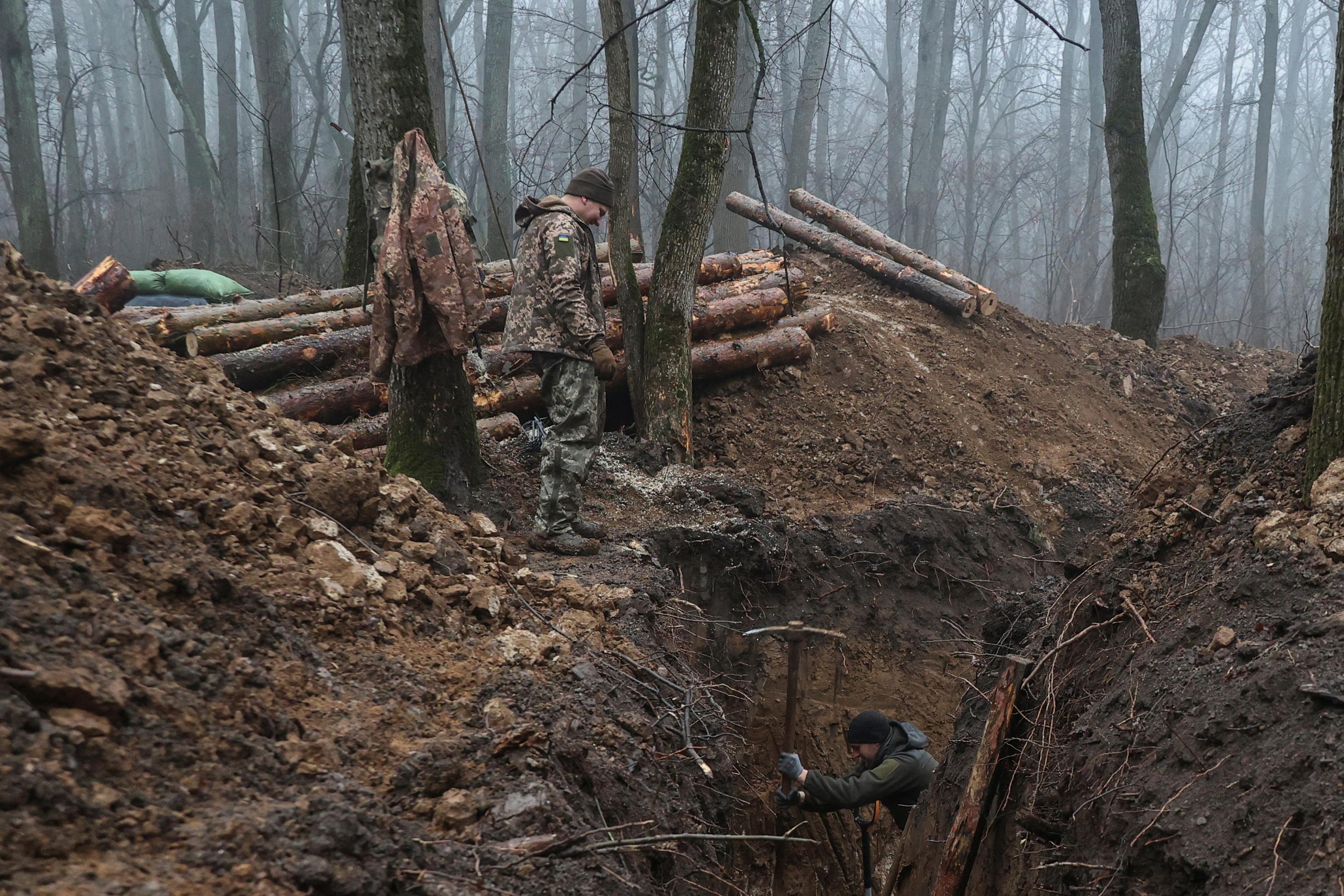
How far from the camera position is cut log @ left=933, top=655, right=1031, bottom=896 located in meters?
3.73

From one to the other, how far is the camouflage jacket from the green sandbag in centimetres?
349

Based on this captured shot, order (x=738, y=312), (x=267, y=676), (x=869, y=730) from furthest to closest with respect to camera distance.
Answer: (x=738, y=312) → (x=869, y=730) → (x=267, y=676)

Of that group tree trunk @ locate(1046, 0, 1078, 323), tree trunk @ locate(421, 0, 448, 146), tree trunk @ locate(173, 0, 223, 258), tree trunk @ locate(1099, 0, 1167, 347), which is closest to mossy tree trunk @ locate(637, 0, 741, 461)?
tree trunk @ locate(421, 0, 448, 146)

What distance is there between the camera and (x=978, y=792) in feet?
12.3

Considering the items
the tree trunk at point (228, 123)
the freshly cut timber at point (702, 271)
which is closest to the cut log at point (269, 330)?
the freshly cut timber at point (702, 271)

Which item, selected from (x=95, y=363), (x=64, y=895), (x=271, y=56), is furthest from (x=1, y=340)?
(x=271, y=56)

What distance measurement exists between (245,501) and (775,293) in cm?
602

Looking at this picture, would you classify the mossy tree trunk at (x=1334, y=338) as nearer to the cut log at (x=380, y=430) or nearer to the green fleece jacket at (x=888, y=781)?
the green fleece jacket at (x=888, y=781)

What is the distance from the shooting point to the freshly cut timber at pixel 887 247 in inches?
399

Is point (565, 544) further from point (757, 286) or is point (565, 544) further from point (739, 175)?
point (739, 175)

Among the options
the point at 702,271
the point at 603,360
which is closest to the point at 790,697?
the point at 603,360

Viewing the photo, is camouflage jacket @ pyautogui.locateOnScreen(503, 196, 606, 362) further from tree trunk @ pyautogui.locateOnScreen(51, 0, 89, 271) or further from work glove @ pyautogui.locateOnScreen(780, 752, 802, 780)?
tree trunk @ pyautogui.locateOnScreen(51, 0, 89, 271)

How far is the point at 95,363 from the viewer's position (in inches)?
134

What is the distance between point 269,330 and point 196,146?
13.0m
